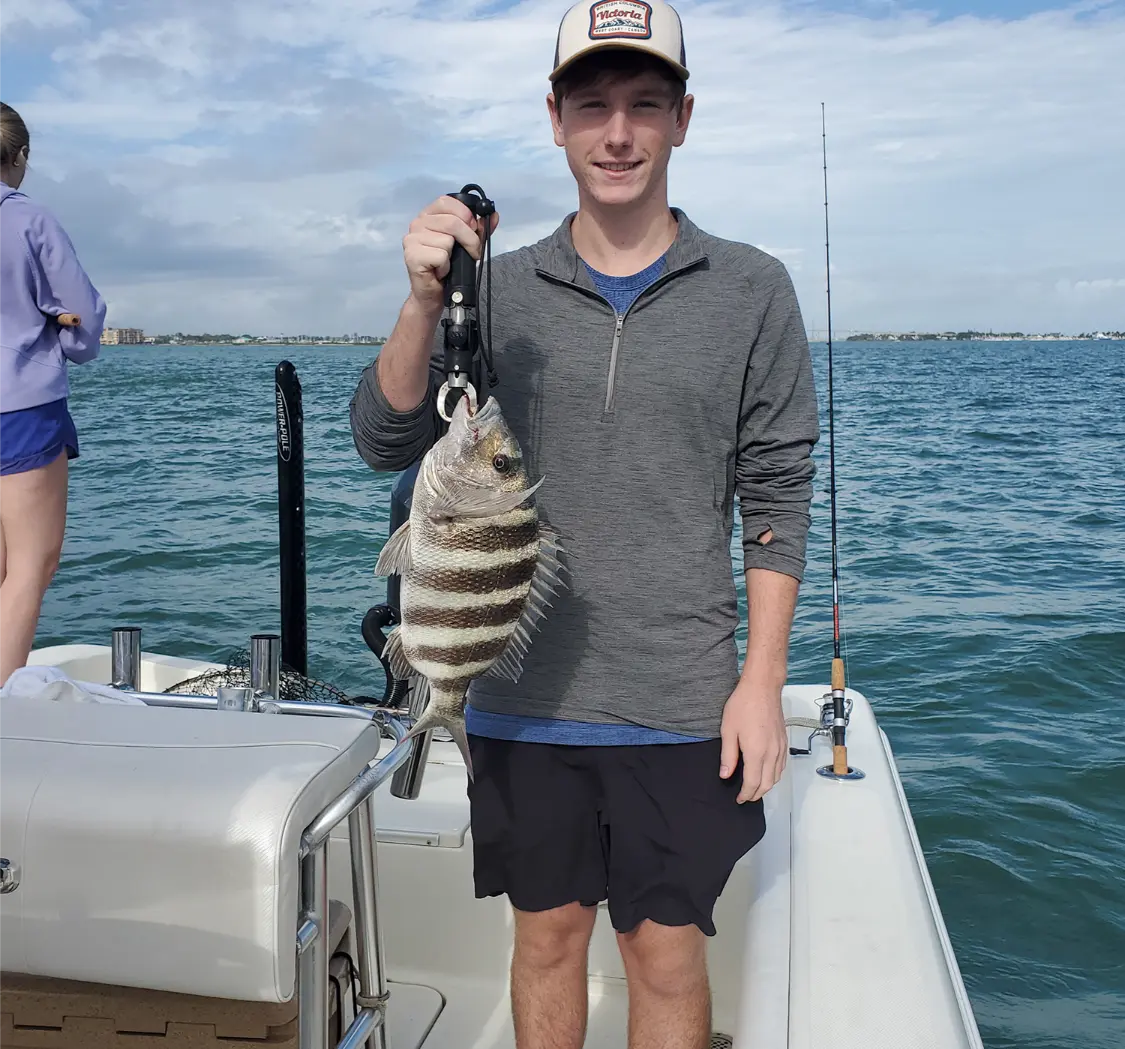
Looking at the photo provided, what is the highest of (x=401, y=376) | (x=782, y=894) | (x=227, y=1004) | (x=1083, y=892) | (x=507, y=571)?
(x=401, y=376)

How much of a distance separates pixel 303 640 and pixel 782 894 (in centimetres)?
274

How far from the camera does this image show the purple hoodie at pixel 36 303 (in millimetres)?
3537

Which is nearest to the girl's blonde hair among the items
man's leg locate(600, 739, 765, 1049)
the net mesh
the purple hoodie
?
the purple hoodie

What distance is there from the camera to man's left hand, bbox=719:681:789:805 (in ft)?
6.98

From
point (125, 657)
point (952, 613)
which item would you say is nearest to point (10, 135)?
point (125, 657)

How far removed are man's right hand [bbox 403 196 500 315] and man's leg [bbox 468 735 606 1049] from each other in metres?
0.92

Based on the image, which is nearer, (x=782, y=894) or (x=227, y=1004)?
(x=227, y=1004)

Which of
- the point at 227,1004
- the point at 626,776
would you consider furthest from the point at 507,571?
the point at 227,1004

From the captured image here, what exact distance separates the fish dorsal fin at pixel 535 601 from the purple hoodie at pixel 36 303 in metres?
2.27

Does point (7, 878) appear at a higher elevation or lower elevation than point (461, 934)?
higher

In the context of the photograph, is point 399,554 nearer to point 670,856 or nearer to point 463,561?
point 463,561

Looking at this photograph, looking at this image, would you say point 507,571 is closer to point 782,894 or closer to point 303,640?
point 782,894

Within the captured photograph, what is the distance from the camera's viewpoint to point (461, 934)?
3285mm

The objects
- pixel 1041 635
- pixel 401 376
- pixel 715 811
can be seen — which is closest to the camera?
pixel 401 376
